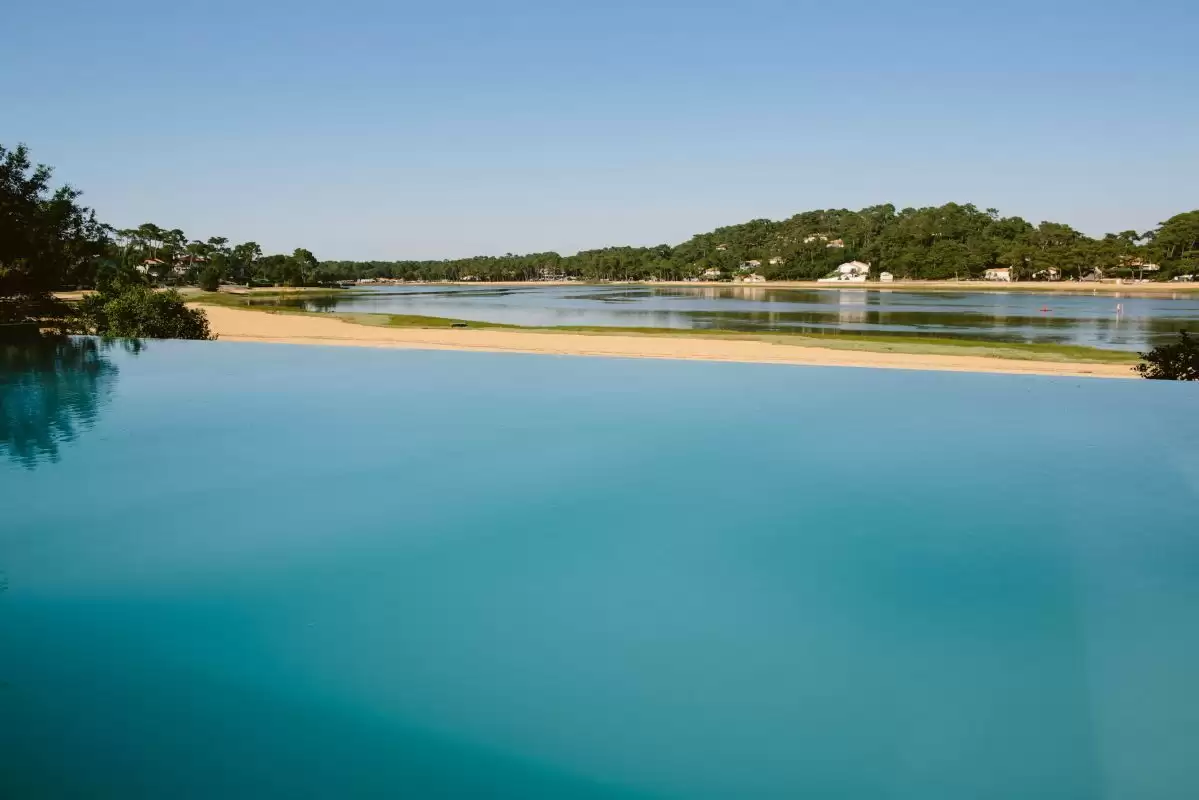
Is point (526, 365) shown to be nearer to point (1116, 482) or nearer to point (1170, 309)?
point (1116, 482)

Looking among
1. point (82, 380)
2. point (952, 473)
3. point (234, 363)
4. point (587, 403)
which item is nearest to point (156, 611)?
point (952, 473)

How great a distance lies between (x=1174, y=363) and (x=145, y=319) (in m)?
24.5

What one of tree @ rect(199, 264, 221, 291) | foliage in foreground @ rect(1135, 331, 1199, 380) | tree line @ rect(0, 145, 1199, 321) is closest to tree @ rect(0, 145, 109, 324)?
tree line @ rect(0, 145, 1199, 321)

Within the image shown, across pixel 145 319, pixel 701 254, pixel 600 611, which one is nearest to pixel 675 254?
pixel 701 254

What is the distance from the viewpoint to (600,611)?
5.03 meters

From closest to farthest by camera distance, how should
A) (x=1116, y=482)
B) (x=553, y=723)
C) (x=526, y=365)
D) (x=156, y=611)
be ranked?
(x=553, y=723) < (x=156, y=611) < (x=1116, y=482) < (x=526, y=365)

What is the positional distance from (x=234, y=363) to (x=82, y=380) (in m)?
3.41

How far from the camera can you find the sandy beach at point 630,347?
16859mm

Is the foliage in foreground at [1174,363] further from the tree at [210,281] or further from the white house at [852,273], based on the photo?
the white house at [852,273]

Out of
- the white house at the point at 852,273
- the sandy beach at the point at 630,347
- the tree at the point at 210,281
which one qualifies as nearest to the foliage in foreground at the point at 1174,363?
the sandy beach at the point at 630,347

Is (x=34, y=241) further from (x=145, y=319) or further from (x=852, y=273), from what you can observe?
(x=852, y=273)

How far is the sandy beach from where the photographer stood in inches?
664

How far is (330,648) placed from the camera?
15.1ft

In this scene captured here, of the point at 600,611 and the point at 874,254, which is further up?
the point at 874,254
